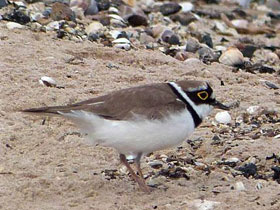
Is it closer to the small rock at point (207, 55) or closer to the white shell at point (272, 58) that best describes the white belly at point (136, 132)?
the small rock at point (207, 55)

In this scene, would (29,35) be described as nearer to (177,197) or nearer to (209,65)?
(209,65)

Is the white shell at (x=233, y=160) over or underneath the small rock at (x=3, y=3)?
over

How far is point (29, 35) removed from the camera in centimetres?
846

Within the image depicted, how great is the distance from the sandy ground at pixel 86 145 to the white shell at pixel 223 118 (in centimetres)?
7

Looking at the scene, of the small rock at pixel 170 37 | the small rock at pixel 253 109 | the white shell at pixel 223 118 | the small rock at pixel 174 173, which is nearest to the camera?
the small rock at pixel 174 173

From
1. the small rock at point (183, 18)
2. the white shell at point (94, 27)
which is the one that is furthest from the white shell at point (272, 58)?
the white shell at point (94, 27)

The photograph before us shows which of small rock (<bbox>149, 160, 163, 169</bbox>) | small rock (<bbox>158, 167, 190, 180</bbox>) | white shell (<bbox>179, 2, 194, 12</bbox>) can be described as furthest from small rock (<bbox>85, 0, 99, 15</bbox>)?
small rock (<bbox>158, 167, 190, 180</bbox>)

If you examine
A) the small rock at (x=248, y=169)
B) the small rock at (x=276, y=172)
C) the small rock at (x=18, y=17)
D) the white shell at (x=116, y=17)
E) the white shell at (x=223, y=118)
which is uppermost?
the small rock at (x=276, y=172)

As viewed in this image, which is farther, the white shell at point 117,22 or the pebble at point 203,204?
the white shell at point 117,22

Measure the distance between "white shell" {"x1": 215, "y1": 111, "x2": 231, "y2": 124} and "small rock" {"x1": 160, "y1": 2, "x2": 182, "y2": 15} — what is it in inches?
163

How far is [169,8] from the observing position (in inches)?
442

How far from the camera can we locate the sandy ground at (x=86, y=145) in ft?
17.8

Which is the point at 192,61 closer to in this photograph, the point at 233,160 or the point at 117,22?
the point at 117,22

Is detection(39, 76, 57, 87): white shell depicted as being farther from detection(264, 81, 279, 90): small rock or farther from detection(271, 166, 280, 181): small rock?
detection(271, 166, 280, 181): small rock
